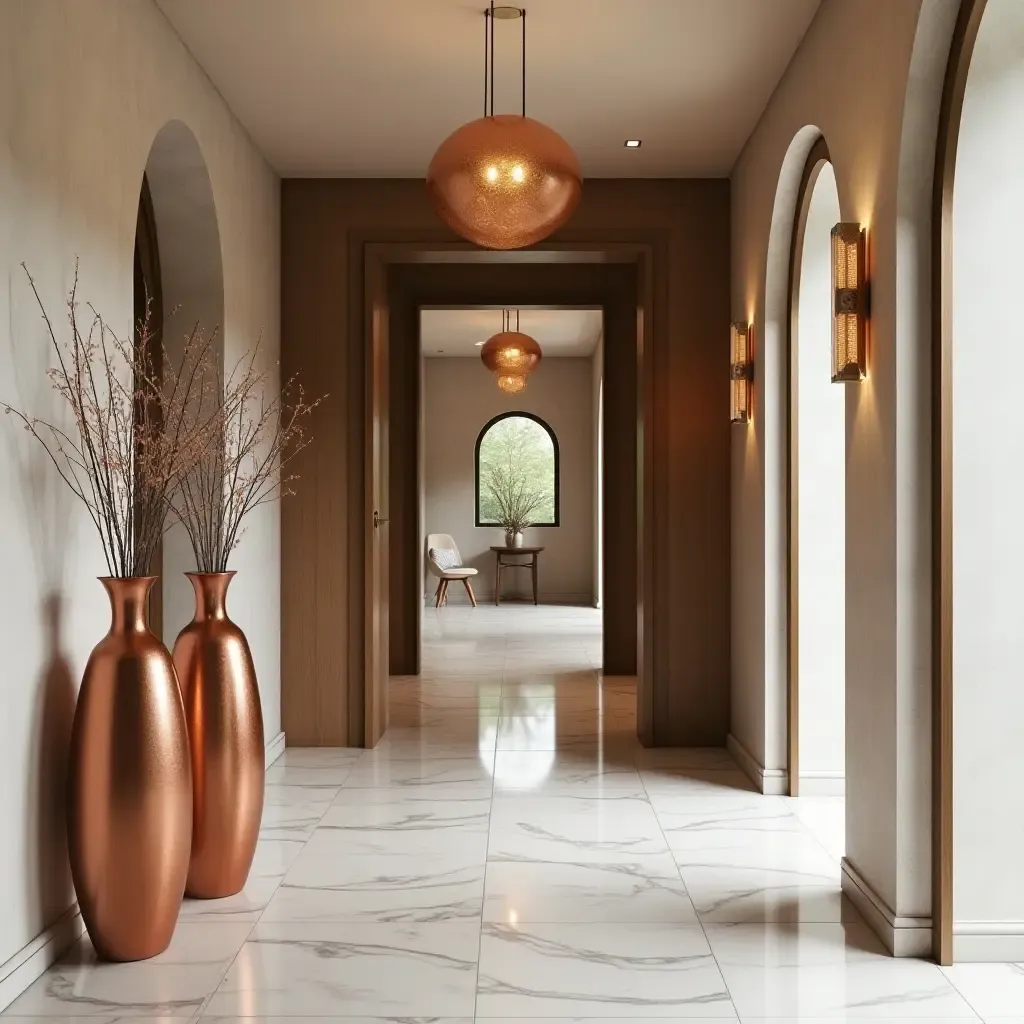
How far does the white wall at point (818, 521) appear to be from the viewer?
4551 mm

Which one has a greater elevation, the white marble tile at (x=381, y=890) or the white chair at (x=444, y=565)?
the white chair at (x=444, y=565)

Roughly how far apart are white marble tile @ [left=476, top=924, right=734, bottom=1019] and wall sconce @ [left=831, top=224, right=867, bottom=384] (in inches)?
63.5

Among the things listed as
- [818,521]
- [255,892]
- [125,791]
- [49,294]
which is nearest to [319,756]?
[255,892]

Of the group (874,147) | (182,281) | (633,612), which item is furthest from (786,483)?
(633,612)

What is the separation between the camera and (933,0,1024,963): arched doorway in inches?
113

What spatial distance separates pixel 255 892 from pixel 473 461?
10.6 meters

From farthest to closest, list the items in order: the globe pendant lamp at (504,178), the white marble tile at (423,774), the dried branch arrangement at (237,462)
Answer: the white marble tile at (423,774), the dried branch arrangement at (237,462), the globe pendant lamp at (504,178)

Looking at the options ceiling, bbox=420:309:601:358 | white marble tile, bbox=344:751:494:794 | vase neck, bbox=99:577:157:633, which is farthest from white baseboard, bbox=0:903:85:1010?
ceiling, bbox=420:309:601:358

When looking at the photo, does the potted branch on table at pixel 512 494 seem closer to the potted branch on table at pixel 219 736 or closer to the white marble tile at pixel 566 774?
the white marble tile at pixel 566 774

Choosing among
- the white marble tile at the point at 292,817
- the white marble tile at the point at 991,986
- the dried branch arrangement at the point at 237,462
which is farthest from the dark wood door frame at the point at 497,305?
the white marble tile at the point at 991,986

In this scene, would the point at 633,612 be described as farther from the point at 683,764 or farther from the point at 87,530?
the point at 87,530

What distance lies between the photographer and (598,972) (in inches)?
112

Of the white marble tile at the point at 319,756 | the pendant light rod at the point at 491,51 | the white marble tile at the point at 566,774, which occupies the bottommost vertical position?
the white marble tile at the point at 566,774

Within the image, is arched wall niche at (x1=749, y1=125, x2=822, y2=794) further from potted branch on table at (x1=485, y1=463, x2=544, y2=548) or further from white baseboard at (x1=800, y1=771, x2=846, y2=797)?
potted branch on table at (x1=485, y1=463, x2=544, y2=548)
